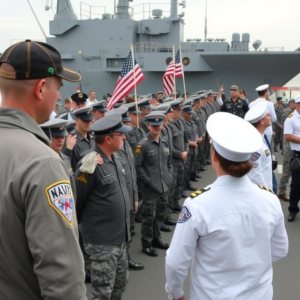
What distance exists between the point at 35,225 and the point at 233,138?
3.30 ft

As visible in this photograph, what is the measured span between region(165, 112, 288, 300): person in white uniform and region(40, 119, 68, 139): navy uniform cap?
1.96m

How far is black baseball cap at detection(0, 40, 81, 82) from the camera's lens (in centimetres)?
131

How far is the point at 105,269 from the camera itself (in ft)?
9.19

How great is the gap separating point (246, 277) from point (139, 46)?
17.1m

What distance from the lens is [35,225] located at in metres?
1.18

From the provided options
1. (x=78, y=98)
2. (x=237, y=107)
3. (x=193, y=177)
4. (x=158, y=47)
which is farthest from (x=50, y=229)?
(x=158, y=47)

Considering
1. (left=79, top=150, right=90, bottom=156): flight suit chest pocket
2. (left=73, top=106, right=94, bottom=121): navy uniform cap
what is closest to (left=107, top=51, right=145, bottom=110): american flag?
(left=73, top=106, right=94, bottom=121): navy uniform cap

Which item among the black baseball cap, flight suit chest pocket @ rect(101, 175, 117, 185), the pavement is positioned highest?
the black baseball cap

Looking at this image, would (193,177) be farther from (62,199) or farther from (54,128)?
(62,199)

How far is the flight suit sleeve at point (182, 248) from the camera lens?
1769mm

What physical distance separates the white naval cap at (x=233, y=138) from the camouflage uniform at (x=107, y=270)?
147cm

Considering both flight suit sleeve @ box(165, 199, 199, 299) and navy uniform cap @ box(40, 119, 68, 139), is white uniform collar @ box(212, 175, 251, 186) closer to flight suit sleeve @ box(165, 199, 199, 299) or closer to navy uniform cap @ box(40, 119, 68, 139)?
flight suit sleeve @ box(165, 199, 199, 299)

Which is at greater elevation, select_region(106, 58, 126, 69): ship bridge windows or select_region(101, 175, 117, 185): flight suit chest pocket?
select_region(101, 175, 117, 185): flight suit chest pocket

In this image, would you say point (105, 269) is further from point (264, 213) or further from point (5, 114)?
point (5, 114)
